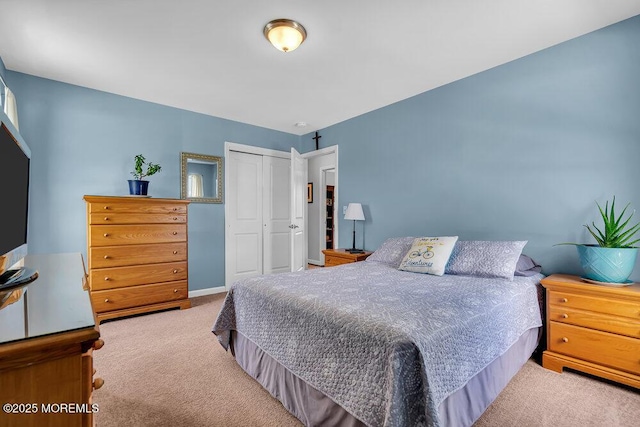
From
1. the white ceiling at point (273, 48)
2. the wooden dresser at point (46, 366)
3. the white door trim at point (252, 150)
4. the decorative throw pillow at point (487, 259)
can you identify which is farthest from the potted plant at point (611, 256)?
the white door trim at point (252, 150)

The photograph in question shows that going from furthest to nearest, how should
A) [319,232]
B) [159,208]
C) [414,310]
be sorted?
[319,232], [159,208], [414,310]

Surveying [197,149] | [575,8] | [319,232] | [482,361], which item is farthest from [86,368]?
[319,232]

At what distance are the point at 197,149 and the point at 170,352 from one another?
261 cm

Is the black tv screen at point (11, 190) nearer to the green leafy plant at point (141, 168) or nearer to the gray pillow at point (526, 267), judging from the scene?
the green leafy plant at point (141, 168)

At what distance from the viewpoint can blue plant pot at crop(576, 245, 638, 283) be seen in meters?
1.95

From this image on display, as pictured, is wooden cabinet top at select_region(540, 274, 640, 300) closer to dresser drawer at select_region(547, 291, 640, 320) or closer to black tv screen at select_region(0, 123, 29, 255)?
dresser drawer at select_region(547, 291, 640, 320)

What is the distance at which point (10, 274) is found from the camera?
3.76ft

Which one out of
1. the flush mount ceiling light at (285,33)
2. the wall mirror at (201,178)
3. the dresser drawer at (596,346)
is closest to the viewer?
the dresser drawer at (596,346)

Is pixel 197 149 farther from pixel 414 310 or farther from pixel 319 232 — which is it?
pixel 414 310

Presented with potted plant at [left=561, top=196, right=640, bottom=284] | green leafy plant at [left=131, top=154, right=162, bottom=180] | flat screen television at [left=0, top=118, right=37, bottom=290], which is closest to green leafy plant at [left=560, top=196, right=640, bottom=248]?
potted plant at [left=561, top=196, right=640, bottom=284]

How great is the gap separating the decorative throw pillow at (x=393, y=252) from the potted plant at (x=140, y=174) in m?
2.63

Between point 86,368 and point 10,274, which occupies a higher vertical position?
point 10,274

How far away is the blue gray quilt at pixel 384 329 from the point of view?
117cm

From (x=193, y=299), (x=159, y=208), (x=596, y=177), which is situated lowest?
(x=193, y=299)
